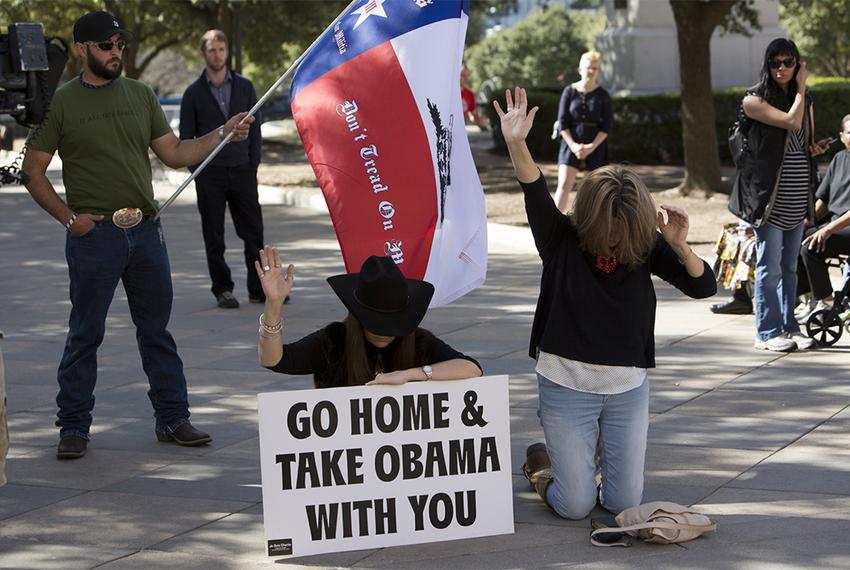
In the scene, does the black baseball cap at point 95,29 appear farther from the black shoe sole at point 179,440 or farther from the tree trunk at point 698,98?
the tree trunk at point 698,98

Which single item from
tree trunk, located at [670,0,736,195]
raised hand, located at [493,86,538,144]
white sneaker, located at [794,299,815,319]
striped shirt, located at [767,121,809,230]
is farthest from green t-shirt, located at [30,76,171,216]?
tree trunk, located at [670,0,736,195]

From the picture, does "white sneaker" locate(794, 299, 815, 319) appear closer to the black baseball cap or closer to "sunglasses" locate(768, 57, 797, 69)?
"sunglasses" locate(768, 57, 797, 69)

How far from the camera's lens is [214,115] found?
1079cm

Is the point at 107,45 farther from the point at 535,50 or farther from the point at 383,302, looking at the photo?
the point at 535,50

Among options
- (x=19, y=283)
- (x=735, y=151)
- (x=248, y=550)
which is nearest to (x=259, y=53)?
(x=19, y=283)

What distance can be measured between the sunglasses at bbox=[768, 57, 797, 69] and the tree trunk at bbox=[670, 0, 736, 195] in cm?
953

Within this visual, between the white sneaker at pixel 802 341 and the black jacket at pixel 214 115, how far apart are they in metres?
4.47

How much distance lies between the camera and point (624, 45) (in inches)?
1011

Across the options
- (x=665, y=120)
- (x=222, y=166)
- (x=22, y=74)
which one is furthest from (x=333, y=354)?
(x=665, y=120)

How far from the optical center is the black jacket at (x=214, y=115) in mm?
10734

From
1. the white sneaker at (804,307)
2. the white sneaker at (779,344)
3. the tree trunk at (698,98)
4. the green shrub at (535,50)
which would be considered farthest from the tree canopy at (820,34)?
the white sneaker at (779,344)

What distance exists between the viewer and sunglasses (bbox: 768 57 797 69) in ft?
27.9

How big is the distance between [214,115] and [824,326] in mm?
4983

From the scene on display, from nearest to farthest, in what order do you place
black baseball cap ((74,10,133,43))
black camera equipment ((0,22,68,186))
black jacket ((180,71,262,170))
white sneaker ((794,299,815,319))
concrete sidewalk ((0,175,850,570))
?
concrete sidewalk ((0,175,850,570)), black camera equipment ((0,22,68,186)), black baseball cap ((74,10,133,43)), white sneaker ((794,299,815,319)), black jacket ((180,71,262,170))
